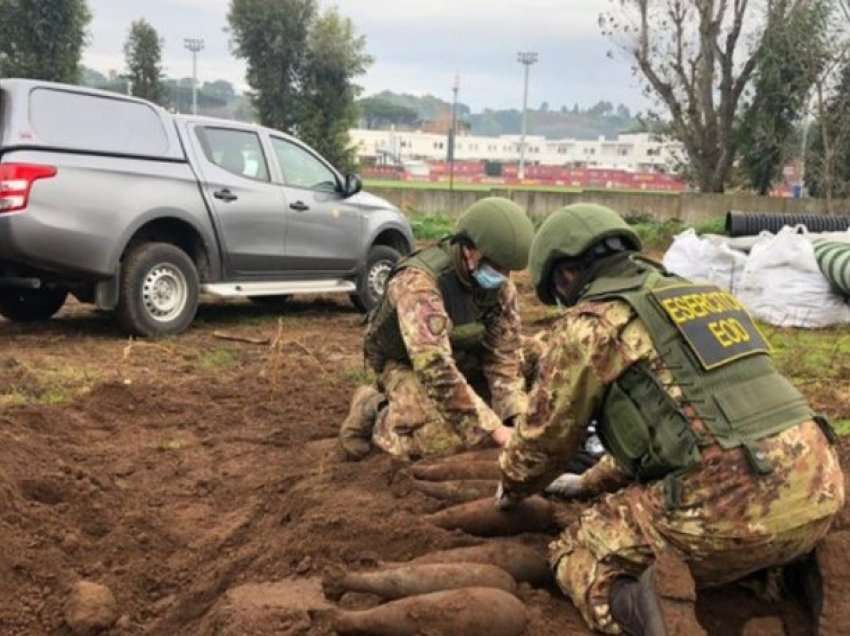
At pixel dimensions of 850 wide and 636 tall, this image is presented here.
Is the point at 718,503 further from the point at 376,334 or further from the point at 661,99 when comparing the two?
the point at 661,99

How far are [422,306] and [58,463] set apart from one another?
203 centimetres

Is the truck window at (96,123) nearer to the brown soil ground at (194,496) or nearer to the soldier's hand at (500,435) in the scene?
the brown soil ground at (194,496)

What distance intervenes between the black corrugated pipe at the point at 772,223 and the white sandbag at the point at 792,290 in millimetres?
2534

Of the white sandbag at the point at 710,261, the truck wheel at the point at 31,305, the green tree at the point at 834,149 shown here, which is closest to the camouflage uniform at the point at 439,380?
the truck wheel at the point at 31,305

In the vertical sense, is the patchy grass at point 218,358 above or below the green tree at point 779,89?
below

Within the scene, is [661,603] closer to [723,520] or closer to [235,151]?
[723,520]

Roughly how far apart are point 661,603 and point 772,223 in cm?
1223

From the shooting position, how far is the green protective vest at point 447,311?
5.01m

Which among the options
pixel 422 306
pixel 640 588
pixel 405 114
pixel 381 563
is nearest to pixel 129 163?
→ pixel 422 306

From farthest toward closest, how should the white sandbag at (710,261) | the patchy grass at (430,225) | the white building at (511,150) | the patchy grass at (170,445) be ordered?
1. the white building at (511,150)
2. the patchy grass at (430,225)
3. the white sandbag at (710,261)
4. the patchy grass at (170,445)

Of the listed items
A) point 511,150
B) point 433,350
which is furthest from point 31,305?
point 511,150

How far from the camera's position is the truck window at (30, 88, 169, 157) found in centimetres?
786

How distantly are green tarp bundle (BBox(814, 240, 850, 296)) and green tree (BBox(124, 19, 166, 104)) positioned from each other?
32.5 meters

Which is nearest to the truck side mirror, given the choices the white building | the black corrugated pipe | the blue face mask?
the blue face mask
